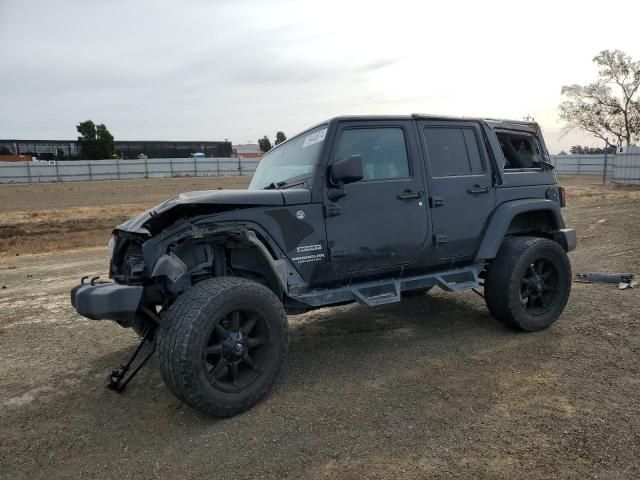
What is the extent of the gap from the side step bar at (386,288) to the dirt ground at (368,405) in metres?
0.55

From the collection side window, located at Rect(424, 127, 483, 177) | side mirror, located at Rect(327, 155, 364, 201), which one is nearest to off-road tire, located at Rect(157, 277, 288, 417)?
side mirror, located at Rect(327, 155, 364, 201)

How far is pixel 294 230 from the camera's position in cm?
382

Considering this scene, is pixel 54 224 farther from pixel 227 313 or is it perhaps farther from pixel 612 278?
pixel 612 278

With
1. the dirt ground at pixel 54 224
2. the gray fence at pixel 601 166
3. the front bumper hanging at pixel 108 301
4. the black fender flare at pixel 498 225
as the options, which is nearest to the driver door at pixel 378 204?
the black fender flare at pixel 498 225

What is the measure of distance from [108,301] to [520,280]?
3526 millimetres

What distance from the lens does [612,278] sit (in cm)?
637

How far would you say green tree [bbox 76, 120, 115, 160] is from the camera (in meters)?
64.6

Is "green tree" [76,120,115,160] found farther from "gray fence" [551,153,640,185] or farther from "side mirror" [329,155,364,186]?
"side mirror" [329,155,364,186]

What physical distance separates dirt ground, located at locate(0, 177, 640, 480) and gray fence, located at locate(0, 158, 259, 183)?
34.6m

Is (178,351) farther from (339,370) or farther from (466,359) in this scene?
(466,359)

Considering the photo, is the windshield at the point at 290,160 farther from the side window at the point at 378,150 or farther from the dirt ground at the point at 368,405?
the dirt ground at the point at 368,405

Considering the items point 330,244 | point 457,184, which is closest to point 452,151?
point 457,184

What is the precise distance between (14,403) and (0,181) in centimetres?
4336

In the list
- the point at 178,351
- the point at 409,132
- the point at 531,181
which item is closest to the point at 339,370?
the point at 178,351
